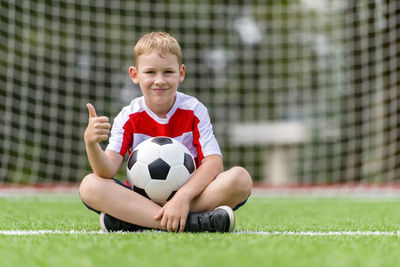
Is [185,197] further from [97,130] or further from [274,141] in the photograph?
[274,141]

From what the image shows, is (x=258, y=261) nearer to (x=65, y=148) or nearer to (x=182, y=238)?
(x=182, y=238)

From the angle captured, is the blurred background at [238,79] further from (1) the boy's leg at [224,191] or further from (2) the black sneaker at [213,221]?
(2) the black sneaker at [213,221]

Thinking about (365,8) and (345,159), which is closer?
(365,8)

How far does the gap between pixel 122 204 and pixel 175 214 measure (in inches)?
9.5

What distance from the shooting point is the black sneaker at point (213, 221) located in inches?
82.6

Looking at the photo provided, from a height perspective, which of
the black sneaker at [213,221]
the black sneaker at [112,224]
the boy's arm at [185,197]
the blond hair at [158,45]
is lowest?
the black sneaker at [112,224]

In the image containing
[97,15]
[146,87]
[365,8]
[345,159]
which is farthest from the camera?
[97,15]

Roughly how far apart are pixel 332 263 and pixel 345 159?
935 centimetres

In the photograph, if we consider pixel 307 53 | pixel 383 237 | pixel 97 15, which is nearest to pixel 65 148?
pixel 97 15

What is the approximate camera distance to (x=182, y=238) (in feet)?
6.18

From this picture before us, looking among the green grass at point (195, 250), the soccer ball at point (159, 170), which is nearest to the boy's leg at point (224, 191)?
the soccer ball at point (159, 170)

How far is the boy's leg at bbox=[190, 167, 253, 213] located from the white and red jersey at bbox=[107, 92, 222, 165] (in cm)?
25

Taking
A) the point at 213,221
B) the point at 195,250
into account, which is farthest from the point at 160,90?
the point at 195,250

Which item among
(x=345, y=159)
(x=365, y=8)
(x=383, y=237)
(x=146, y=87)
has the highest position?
(x=365, y=8)
